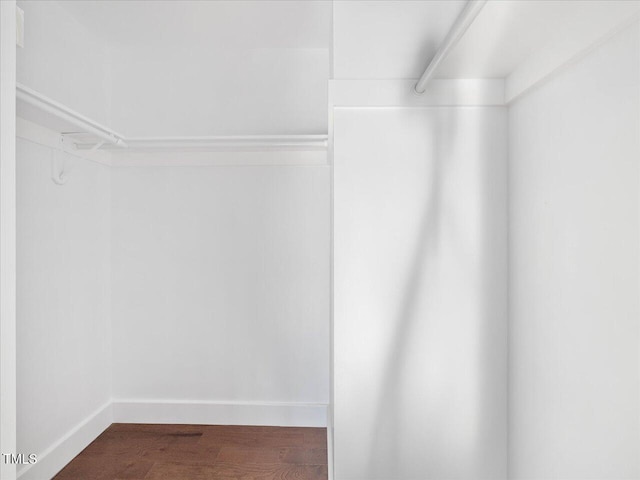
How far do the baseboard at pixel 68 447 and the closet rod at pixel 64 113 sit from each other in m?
1.39

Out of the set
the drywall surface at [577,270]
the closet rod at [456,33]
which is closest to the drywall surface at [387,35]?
the closet rod at [456,33]

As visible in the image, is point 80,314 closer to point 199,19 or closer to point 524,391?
point 199,19

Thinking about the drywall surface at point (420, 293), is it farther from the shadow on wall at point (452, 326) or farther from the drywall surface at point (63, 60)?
the drywall surface at point (63, 60)

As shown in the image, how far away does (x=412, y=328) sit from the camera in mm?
1213

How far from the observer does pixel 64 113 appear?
62.7 inches

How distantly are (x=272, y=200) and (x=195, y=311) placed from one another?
0.78 m

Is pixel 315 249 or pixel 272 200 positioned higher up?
pixel 272 200

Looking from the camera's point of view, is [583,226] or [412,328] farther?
[412,328]

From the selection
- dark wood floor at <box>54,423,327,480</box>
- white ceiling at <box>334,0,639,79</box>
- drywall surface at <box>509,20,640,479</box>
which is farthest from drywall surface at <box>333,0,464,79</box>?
dark wood floor at <box>54,423,327,480</box>

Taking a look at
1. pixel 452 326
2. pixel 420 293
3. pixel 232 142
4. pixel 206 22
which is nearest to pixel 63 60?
pixel 206 22

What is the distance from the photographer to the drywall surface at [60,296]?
5.59 feet

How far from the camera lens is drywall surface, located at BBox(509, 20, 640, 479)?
73cm

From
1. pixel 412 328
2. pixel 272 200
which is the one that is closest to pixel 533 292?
pixel 412 328

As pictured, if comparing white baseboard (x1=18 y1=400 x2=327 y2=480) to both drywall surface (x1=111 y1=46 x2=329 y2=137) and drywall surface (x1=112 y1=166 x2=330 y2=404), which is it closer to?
drywall surface (x1=112 y1=166 x2=330 y2=404)
